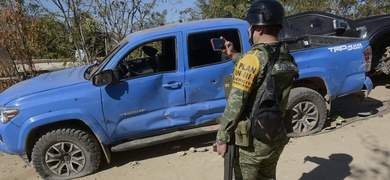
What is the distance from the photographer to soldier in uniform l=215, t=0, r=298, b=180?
189 centimetres

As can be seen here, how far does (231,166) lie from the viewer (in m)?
2.13

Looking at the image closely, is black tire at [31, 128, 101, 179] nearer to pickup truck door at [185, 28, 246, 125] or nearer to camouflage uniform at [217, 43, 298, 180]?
pickup truck door at [185, 28, 246, 125]

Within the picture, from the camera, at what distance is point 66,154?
3812 mm

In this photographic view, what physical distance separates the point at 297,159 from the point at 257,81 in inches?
91.7

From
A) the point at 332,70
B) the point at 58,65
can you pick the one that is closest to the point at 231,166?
the point at 332,70

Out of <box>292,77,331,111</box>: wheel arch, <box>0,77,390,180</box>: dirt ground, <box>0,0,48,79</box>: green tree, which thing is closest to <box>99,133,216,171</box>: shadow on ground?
<box>0,77,390,180</box>: dirt ground

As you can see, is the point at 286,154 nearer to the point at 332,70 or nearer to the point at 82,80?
the point at 332,70

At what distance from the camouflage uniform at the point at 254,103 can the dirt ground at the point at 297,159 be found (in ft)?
4.78

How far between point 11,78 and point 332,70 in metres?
6.20

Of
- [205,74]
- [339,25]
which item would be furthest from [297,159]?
[339,25]

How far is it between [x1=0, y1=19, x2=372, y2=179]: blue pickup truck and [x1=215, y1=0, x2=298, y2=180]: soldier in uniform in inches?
76.6

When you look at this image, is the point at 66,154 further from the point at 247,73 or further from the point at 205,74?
the point at 247,73

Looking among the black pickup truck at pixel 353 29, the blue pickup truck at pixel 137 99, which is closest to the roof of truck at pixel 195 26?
the blue pickup truck at pixel 137 99

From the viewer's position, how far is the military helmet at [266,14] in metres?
1.92
